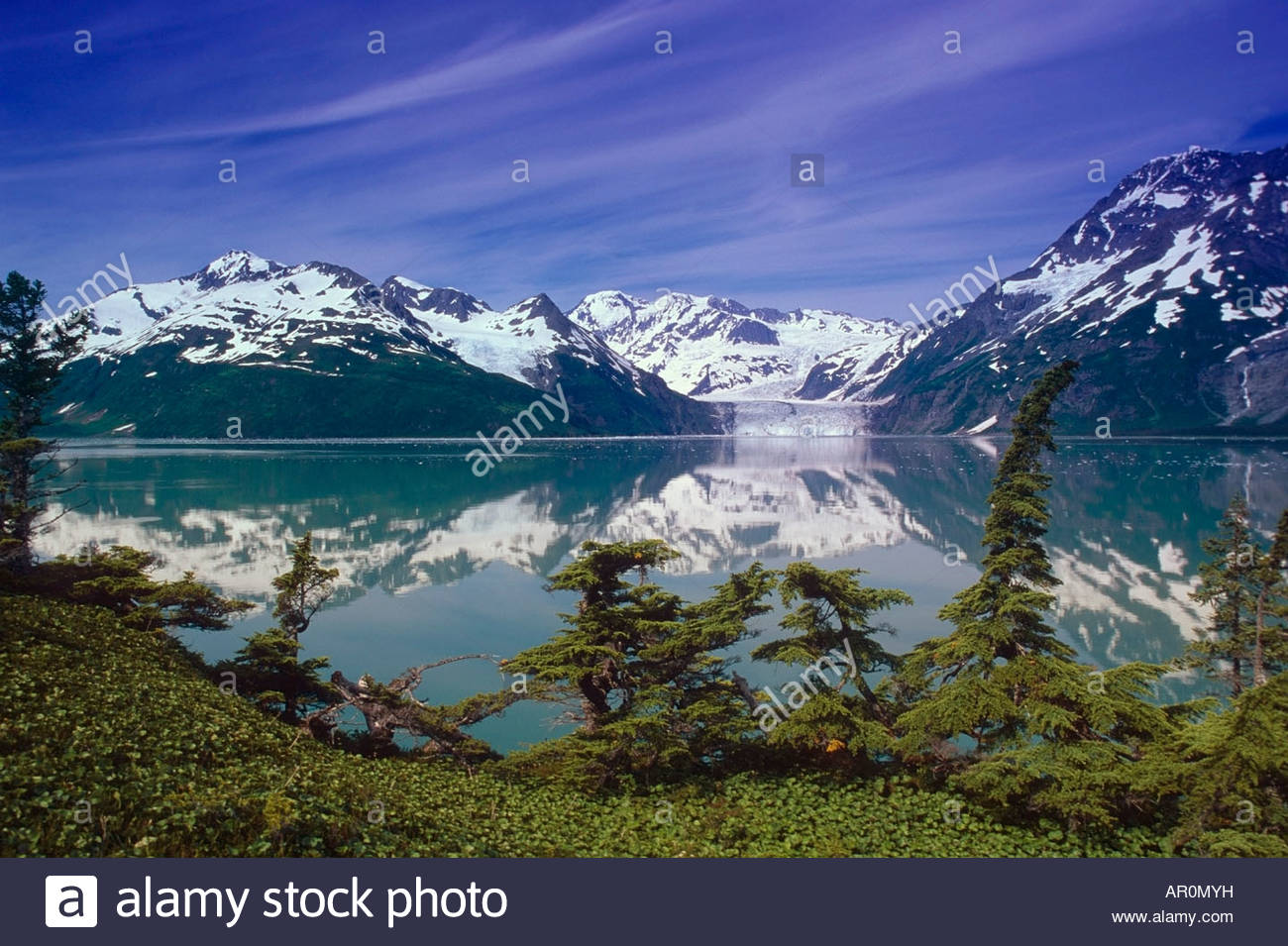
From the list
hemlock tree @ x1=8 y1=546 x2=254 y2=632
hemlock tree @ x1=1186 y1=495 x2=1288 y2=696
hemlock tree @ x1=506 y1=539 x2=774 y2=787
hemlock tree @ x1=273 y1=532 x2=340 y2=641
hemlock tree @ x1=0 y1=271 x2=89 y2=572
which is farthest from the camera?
hemlock tree @ x1=0 y1=271 x2=89 y2=572

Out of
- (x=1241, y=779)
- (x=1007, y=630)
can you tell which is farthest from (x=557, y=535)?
(x=1241, y=779)

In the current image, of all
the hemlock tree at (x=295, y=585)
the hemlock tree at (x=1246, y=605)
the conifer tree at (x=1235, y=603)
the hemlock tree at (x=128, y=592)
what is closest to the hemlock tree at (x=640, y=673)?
the hemlock tree at (x=295, y=585)

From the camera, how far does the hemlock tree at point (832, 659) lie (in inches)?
704

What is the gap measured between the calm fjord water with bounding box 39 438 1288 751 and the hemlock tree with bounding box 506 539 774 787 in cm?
294

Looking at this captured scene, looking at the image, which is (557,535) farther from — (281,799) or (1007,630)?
(281,799)

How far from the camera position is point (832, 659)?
1950 cm

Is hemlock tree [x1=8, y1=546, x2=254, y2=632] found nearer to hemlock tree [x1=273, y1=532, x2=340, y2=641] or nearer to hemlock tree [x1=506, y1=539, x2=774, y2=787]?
hemlock tree [x1=273, y1=532, x2=340, y2=641]

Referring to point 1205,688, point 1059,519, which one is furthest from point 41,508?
point 1059,519

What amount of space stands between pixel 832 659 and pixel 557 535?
47668mm

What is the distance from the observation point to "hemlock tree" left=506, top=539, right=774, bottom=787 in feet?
61.7
